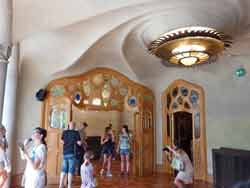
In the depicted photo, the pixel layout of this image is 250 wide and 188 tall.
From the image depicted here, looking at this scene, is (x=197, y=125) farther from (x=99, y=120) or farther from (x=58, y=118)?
(x=99, y=120)

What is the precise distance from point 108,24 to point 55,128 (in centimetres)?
291

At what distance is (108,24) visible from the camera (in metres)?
4.62

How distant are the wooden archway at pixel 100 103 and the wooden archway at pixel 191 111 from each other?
1.40ft

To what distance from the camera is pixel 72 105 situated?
6.31m

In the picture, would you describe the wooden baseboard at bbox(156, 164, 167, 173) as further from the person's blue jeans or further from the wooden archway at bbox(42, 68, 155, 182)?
the person's blue jeans

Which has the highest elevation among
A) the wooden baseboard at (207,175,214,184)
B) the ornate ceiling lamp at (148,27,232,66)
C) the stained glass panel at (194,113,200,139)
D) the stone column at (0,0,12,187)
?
the ornate ceiling lamp at (148,27,232,66)

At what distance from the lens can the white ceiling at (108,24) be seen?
3.98 m

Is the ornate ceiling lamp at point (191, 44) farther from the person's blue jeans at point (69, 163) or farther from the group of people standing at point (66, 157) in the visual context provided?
the person's blue jeans at point (69, 163)

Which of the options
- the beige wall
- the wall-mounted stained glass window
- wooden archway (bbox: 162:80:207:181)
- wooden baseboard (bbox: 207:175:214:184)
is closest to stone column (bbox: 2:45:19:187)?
the wall-mounted stained glass window

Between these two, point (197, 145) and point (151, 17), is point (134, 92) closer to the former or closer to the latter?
point (197, 145)

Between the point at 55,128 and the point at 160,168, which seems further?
the point at 160,168

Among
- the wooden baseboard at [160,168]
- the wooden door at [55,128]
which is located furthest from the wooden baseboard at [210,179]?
the wooden door at [55,128]

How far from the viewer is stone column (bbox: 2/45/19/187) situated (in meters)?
5.27

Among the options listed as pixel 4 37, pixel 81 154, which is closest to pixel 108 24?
pixel 4 37
